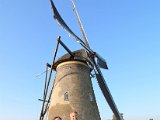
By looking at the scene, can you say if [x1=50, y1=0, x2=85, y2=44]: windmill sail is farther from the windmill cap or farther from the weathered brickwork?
the weathered brickwork

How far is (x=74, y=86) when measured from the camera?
14969 mm

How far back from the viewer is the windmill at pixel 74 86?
14.5 meters

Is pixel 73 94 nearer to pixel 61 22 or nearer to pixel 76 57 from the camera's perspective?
pixel 76 57

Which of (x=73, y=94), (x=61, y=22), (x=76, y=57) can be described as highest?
(x=61, y=22)

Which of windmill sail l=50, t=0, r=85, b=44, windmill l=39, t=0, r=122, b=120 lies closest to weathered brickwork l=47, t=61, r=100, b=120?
windmill l=39, t=0, r=122, b=120

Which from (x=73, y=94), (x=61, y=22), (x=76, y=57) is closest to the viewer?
(x=73, y=94)

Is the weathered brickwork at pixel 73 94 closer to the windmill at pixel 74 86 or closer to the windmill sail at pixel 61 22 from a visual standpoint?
the windmill at pixel 74 86

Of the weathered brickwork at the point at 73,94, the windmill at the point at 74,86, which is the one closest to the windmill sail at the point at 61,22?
the windmill at the point at 74,86

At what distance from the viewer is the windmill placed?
14453mm

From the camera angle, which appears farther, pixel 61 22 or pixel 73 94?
pixel 61 22

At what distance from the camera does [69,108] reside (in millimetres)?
14289

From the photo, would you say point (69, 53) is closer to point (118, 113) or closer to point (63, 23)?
point (63, 23)

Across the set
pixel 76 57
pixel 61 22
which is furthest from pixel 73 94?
pixel 61 22

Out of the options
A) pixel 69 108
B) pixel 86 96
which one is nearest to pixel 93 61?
pixel 86 96
